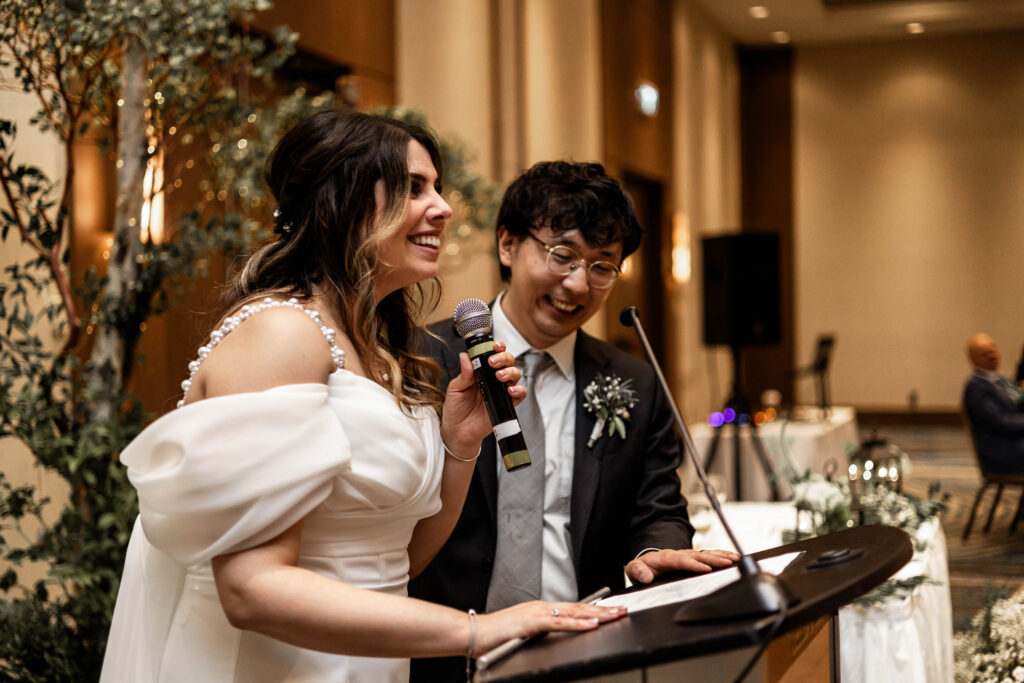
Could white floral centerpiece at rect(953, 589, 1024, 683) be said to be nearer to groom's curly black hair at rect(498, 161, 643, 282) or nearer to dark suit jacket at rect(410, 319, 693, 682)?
dark suit jacket at rect(410, 319, 693, 682)

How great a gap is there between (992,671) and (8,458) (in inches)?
122

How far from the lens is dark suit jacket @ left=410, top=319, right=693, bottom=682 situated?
2117mm

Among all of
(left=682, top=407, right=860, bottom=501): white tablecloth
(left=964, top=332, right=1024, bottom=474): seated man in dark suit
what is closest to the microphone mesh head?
(left=964, top=332, right=1024, bottom=474): seated man in dark suit

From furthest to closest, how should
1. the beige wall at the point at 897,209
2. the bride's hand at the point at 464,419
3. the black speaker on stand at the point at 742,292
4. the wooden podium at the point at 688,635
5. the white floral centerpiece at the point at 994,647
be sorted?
the beige wall at the point at 897,209 < the black speaker on stand at the point at 742,292 < the white floral centerpiece at the point at 994,647 < the bride's hand at the point at 464,419 < the wooden podium at the point at 688,635

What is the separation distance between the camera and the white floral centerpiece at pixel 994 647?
3.02 meters

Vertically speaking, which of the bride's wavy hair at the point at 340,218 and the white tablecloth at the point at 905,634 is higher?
the bride's wavy hair at the point at 340,218

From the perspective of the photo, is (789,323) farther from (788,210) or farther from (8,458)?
(8,458)

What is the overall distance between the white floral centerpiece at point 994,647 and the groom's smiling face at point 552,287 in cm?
172

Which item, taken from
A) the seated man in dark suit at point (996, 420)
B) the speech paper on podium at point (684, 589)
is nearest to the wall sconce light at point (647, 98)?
the seated man in dark suit at point (996, 420)

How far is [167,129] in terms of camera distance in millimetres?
3377

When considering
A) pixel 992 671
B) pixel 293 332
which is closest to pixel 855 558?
pixel 293 332

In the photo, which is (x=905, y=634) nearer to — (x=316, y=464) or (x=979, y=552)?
(x=316, y=464)

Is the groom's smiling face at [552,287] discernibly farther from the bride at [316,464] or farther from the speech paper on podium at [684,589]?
the speech paper on podium at [684,589]

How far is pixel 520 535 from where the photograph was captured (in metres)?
2.14
